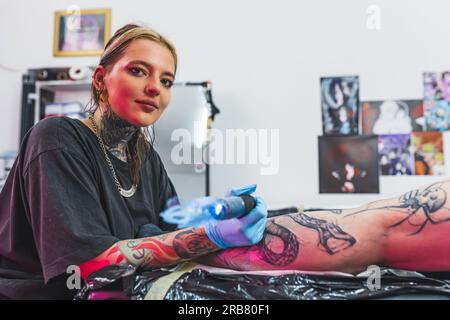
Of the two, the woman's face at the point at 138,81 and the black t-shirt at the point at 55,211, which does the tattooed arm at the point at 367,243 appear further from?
the woman's face at the point at 138,81

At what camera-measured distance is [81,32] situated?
6.59ft

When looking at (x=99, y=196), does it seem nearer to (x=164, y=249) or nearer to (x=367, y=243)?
(x=164, y=249)

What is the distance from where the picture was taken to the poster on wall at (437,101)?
174 centimetres

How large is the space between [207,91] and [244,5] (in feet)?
1.75

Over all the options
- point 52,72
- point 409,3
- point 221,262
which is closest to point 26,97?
point 52,72

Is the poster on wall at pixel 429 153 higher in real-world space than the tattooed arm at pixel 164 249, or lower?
higher

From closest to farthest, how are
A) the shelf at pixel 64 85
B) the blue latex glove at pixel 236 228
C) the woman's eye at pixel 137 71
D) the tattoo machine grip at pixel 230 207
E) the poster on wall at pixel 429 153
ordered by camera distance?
the tattoo machine grip at pixel 230 207 → the blue latex glove at pixel 236 228 → the woman's eye at pixel 137 71 → the poster on wall at pixel 429 153 → the shelf at pixel 64 85

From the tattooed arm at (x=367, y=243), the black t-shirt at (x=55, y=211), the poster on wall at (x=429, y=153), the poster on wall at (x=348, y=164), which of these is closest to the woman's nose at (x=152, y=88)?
the black t-shirt at (x=55, y=211)

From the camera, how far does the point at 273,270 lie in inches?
27.0

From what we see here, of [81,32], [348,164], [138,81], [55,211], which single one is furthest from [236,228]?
[81,32]

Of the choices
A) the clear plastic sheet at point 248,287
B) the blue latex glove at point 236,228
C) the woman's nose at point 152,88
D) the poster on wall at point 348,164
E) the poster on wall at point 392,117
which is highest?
the poster on wall at point 392,117

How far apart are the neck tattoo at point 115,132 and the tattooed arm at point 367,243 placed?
0.32 meters

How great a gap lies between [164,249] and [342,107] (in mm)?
1413

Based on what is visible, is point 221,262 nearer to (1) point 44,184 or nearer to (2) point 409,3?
(1) point 44,184
